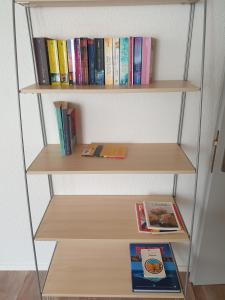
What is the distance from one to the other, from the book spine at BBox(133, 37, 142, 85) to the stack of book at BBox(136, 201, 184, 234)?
74 centimetres

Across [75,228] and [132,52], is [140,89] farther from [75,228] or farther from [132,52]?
[75,228]

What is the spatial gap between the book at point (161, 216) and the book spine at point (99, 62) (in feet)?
2.56

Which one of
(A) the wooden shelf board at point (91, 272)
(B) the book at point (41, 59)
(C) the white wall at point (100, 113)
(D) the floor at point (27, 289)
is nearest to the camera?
(B) the book at point (41, 59)

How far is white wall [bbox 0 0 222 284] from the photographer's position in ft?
4.10

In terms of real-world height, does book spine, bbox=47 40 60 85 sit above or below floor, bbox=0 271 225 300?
above

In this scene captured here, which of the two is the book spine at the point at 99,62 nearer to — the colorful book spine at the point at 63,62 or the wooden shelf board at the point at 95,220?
the colorful book spine at the point at 63,62

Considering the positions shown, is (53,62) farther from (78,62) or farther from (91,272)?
(91,272)

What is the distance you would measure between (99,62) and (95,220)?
34.7 inches

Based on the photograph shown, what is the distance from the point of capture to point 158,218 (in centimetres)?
137

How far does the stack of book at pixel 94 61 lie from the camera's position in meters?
1.16

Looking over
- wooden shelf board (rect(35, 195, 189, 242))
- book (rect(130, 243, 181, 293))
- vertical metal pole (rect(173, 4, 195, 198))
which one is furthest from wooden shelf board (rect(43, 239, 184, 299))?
vertical metal pole (rect(173, 4, 195, 198))

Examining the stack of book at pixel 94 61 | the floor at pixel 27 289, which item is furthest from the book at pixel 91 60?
the floor at pixel 27 289

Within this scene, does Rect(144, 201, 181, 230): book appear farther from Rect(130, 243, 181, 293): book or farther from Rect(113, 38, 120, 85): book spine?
Rect(113, 38, 120, 85): book spine

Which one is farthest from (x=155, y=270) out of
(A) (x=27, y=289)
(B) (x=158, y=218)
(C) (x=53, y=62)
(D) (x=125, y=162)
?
(C) (x=53, y=62)
